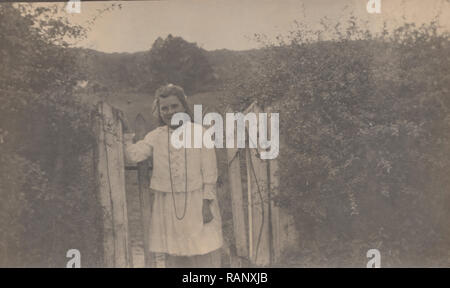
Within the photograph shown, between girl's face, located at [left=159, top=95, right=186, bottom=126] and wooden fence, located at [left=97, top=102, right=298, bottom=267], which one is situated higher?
girl's face, located at [left=159, top=95, right=186, bottom=126]

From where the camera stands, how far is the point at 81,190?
13.0 ft

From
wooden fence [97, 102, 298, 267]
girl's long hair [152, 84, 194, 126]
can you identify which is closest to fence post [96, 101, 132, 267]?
wooden fence [97, 102, 298, 267]

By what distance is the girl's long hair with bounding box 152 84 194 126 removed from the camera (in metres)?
3.94

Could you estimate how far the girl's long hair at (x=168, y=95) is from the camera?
394cm

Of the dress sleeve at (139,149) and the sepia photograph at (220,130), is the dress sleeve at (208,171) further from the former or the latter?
the dress sleeve at (139,149)

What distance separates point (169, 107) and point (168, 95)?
0.26ft

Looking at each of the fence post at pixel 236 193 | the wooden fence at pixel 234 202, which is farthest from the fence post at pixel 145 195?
the fence post at pixel 236 193

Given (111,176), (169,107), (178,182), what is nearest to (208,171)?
(178,182)

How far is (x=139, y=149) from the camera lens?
3.95 meters

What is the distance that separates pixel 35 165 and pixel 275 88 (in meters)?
1.70

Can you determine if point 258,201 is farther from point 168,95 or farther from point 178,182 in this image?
point 168,95

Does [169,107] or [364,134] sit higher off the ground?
[169,107]

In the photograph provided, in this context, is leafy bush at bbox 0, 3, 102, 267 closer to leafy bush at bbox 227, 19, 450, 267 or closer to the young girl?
the young girl
